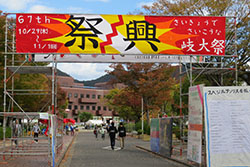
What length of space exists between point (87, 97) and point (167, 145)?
112 metres

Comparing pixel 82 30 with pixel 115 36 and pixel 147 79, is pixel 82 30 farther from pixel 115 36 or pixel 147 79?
pixel 147 79

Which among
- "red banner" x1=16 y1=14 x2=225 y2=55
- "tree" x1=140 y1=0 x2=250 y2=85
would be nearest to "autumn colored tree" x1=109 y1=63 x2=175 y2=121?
"tree" x1=140 y1=0 x2=250 y2=85

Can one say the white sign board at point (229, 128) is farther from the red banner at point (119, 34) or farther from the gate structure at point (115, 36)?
the red banner at point (119, 34)

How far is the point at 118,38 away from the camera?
55.2 feet

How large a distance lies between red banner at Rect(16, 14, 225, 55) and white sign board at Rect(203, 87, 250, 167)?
5.55 metres

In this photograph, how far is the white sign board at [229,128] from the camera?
38.9 ft

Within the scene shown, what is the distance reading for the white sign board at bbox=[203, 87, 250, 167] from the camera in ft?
38.9

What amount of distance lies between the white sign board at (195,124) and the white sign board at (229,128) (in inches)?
31.9

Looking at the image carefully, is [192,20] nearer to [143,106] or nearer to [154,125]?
[154,125]

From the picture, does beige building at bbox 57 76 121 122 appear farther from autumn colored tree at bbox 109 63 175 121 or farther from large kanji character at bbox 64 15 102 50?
large kanji character at bbox 64 15 102 50

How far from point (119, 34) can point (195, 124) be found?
18.6 feet

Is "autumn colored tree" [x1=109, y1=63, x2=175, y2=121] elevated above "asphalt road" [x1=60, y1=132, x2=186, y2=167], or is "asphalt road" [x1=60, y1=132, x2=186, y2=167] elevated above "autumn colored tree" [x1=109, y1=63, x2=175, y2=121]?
"autumn colored tree" [x1=109, y1=63, x2=175, y2=121]

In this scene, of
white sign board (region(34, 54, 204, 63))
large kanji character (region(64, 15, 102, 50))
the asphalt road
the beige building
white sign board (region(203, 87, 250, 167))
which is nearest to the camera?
white sign board (region(203, 87, 250, 167))

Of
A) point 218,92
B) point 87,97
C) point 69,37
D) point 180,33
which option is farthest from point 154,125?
point 87,97
